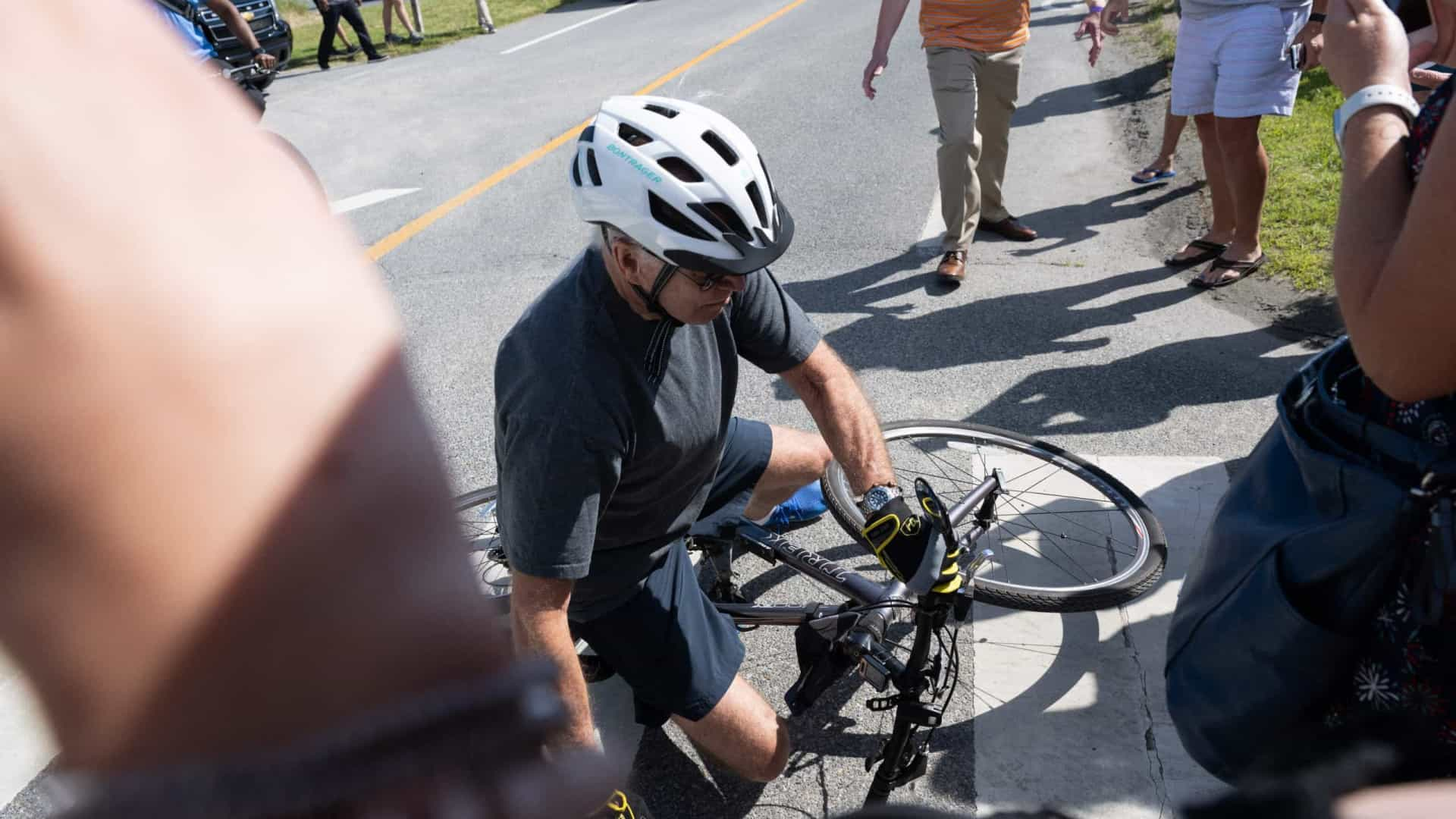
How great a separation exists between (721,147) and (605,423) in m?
0.81

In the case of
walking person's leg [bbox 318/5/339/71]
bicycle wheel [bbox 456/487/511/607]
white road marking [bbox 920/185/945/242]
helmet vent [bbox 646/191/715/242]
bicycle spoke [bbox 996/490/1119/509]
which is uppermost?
helmet vent [bbox 646/191/715/242]

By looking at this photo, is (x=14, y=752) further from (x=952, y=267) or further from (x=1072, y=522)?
(x=952, y=267)

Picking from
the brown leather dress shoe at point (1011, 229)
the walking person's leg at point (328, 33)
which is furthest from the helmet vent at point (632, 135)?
the walking person's leg at point (328, 33)

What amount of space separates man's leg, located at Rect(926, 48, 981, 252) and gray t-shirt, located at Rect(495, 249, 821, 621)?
10.7ft

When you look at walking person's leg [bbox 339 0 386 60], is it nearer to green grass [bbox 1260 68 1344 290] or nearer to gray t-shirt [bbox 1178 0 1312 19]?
green grass [bbox 1260 68 1344 290]

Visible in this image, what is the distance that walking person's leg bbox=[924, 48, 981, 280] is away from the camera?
579 centimetres

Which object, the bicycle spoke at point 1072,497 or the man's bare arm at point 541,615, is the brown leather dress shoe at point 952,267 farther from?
the man's bare arm at point 541,615

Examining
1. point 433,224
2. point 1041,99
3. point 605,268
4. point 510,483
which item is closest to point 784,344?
point 605,268

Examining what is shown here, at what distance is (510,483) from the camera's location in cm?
240

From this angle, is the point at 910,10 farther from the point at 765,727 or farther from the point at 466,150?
the point at 765,727

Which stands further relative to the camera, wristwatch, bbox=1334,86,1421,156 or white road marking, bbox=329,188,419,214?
white road marking, bbox=329,188,419,214

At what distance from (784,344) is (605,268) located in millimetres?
649

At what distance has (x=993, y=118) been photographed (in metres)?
6.12

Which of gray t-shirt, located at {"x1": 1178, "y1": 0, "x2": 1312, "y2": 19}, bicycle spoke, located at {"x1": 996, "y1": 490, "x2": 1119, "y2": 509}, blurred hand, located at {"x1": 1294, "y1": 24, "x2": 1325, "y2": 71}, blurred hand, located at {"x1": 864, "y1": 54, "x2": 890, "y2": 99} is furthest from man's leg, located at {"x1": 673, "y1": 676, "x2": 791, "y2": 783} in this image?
blurred hand, located at {"x1": 864, "y1": 54, "x2": 890, "y2": 99}
